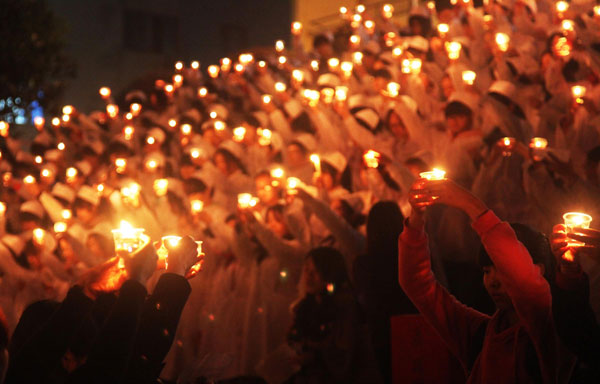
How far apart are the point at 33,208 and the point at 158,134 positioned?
8.43 ft

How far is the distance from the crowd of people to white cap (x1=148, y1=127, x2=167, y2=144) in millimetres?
48

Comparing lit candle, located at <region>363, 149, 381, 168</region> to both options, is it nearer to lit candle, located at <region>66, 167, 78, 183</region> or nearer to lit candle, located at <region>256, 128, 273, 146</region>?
lit candle, located at <region>256, 128, 273, 146</region>

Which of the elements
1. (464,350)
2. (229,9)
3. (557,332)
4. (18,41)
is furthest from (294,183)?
(229,9)

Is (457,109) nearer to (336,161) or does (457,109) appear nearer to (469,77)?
(469,77)

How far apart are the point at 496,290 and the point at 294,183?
3514 millimetres

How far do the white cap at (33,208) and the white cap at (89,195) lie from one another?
531mm

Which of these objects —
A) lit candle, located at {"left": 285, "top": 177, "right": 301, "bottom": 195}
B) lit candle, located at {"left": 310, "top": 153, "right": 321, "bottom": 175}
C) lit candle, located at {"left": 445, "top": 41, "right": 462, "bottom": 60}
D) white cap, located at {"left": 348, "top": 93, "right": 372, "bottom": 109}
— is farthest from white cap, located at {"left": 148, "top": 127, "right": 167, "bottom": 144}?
lit candle, located at {"left": 285, "top": 177, "right": 301, "bottom": 195}

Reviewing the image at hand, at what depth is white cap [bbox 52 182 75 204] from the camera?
10766 millimetres

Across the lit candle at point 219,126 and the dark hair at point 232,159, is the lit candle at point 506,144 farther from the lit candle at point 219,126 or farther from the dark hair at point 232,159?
the lit candle at point 219,126

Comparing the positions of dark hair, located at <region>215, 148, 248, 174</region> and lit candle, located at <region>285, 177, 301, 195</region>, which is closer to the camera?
lit candle, located at <region>285, 177, 301, 195</region>

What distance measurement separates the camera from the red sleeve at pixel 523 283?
10.6 ft

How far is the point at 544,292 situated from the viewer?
3.25 metres

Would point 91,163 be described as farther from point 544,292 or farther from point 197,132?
point 544,292

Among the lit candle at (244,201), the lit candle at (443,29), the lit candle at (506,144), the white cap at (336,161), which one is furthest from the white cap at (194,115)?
the lit candle at (506,144)
